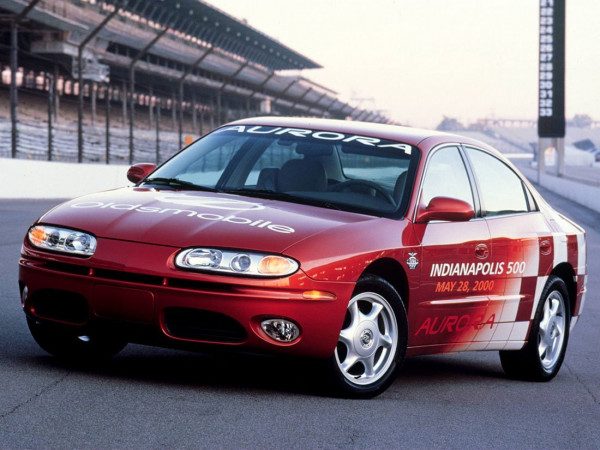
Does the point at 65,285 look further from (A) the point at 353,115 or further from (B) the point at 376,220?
(A) the point at 353,115

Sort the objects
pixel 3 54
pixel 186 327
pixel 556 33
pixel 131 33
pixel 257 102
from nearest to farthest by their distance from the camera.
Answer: pixel 186 327
pixel 3 54
pixel 131 33
pixel 556 33
pixel 257 102

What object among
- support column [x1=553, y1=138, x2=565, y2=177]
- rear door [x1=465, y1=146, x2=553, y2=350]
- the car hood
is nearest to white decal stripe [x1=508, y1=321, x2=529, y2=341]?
rear door [x1=465, y1=146, x2=553, y2=350]

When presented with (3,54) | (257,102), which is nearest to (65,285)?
(3,54)

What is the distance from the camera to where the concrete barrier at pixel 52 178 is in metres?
29.4

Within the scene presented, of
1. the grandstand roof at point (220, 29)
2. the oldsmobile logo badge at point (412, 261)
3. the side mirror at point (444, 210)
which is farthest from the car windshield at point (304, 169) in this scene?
the grandstand roof at point (220, 29)

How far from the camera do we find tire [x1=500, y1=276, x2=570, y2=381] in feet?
25.6

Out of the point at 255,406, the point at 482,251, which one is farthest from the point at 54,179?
the point at 255,406

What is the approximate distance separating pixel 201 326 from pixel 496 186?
2.54 metres

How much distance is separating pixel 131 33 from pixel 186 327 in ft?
184

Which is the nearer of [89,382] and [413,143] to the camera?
[89,382]

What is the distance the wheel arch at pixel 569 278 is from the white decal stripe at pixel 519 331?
589 mm

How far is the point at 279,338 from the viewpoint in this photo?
5840mm

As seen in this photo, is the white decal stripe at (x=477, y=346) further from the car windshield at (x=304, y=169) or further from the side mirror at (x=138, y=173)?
the side mirror at (x=138, y=173)

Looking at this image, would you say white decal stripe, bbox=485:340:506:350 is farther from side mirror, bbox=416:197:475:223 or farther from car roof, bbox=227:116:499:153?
car roof, bbox=227:116:499:153
